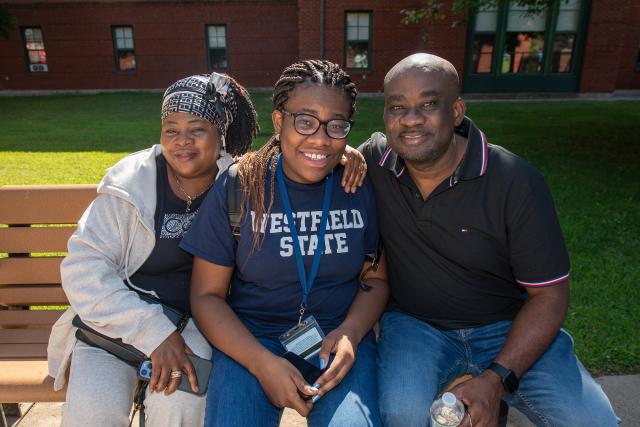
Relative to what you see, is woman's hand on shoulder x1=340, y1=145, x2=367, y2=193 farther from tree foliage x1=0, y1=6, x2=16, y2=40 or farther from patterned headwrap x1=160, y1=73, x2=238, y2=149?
tree foliage x1=0, y1=6, x2=16, y2=40

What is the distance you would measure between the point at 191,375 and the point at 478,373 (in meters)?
1.32

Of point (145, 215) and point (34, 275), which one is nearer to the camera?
point (145, 215)

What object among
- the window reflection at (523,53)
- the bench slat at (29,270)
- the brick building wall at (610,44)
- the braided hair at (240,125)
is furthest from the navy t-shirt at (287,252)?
the brick building wall at (610,44)

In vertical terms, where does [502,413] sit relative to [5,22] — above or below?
below

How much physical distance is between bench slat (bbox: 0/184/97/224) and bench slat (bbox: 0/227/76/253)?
0.18ft

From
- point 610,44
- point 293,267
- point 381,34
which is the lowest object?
point 293,267

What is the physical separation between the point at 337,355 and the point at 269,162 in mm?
937

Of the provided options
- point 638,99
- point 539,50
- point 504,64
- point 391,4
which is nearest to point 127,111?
point 391,4

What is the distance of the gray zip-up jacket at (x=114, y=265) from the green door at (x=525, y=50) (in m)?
17.9

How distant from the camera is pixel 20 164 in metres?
7.92

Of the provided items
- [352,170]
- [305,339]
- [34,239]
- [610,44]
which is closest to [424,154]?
→ [352,170]

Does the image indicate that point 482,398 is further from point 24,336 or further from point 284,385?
point 24,336

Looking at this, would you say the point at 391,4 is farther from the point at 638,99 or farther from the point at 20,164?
the point at 20,164

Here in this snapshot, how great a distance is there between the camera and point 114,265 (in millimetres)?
2262
